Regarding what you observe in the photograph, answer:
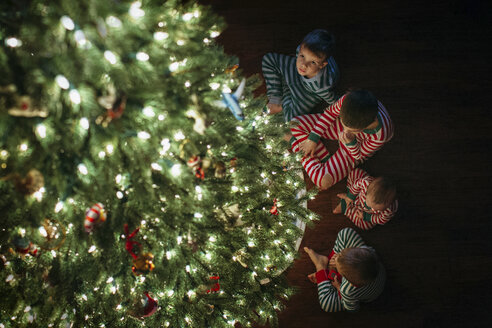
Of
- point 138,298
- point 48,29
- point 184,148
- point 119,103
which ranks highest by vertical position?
point 48,29

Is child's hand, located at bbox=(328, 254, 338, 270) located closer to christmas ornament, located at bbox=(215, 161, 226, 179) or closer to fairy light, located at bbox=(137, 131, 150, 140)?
christmas ornament, located at bbox=(215, 161, 226, 179)

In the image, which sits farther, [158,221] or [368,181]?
[368,181]

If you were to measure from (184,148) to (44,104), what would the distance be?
0.39 metres

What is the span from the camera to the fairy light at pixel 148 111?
968 mm

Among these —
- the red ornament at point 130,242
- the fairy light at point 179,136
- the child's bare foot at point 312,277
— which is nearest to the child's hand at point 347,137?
the child's bare foot at point 312,277

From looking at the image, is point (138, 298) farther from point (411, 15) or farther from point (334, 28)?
point (411, 15)

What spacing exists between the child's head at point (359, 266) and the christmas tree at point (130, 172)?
13.5 inches

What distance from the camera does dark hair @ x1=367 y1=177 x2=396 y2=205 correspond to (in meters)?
1.87

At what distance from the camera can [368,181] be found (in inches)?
79.9

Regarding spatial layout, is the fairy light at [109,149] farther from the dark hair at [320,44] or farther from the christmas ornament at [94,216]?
the dark hair at [320,44]

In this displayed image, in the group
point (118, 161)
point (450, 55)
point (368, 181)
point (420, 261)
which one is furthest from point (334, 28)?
point (118, 161)

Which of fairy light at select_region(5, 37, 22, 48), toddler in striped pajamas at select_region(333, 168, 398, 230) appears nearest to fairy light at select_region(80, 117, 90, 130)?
Answer: fairy light at select_region(5, 37, 22, 48)

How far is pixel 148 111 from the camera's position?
3.21ft

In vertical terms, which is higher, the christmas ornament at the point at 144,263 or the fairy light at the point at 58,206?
the fairy light at the point at 58,206
